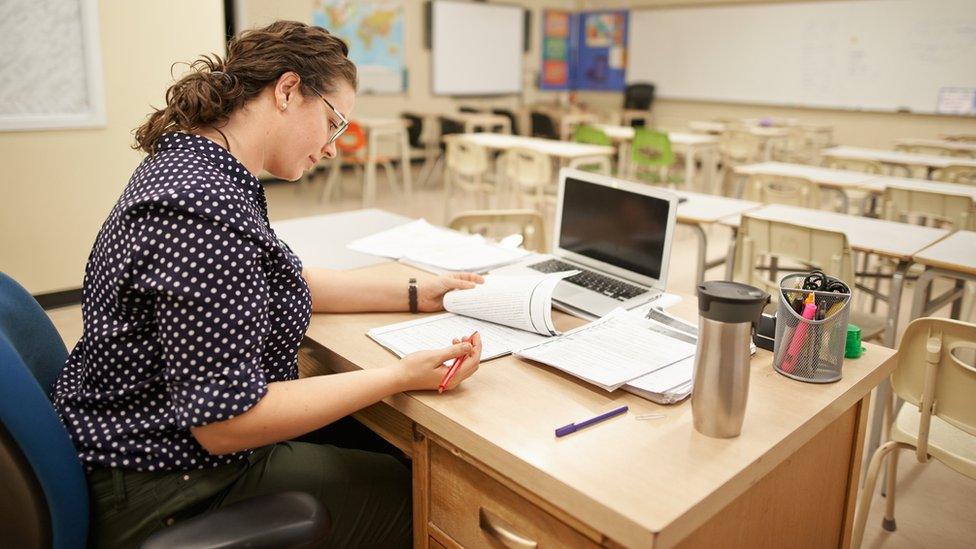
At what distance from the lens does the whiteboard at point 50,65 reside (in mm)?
3320

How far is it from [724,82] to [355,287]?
904 centimetres

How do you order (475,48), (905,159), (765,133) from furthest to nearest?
(475,48) < (765,133) < (905,159)

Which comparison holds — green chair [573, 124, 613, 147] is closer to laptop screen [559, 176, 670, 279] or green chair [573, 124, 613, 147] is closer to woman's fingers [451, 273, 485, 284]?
laptop screen [559, 176, 670, 279]

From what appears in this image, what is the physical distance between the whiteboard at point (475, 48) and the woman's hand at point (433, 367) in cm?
855

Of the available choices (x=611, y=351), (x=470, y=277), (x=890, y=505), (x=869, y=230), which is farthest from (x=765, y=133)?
(x=611, y=351)

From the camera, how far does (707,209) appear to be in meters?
3.29

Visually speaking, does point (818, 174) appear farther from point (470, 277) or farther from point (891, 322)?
point (470, 277)

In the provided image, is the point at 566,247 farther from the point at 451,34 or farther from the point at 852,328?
the point at 451,34

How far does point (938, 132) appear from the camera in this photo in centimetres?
792

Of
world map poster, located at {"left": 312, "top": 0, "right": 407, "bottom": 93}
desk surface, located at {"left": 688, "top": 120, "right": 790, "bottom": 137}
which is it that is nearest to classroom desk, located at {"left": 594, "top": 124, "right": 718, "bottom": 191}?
desk surface, located at {"left": 688, "top": 120, "right": 790, "bottom": 137}

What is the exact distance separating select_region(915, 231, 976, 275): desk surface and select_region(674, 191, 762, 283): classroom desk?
31.3 inches

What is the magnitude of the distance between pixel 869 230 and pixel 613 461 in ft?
7.94

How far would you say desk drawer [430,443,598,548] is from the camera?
98cm

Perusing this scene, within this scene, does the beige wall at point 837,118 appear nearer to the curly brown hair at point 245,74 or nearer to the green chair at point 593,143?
the green chair at point 593,143
